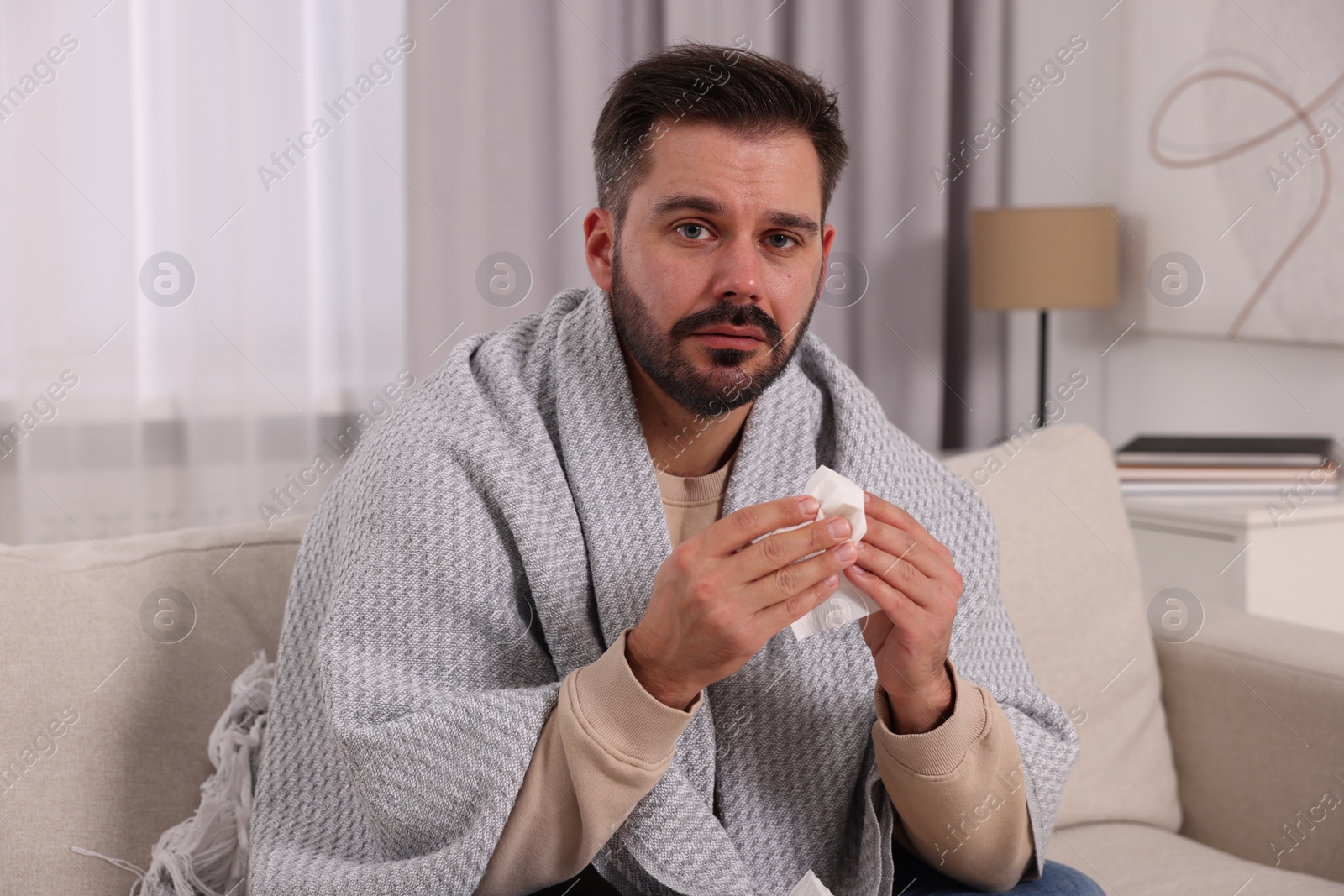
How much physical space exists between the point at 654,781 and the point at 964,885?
385mm

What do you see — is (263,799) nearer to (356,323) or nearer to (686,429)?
(686,429)

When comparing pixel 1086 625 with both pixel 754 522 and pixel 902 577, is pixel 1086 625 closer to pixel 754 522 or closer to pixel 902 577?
pixel 902 577

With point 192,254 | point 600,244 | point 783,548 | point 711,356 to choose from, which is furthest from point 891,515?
point 192,254

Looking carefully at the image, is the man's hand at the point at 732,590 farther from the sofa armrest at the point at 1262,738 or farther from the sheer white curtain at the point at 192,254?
the sheer white curtain at the point at 192,254

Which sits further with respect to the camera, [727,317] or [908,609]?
[727,317]

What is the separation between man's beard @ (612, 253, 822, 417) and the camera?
121 centimetres

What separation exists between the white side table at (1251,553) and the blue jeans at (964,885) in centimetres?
105

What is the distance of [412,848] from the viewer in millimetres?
1061

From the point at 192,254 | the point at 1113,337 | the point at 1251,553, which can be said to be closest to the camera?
the point at 1251,553


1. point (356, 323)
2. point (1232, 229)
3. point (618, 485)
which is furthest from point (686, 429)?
point (1232, 229)

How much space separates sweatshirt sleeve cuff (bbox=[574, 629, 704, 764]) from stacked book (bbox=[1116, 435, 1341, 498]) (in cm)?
157

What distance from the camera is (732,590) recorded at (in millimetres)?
991

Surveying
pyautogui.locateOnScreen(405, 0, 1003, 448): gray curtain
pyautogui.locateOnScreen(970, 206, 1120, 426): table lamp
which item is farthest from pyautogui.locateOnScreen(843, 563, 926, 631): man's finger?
pyautogui.locateOnScreen(970, 206, 1120, 426): table lamp

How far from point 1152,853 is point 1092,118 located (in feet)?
7.13
